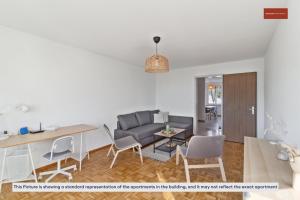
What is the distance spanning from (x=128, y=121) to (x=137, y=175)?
6.37 feet

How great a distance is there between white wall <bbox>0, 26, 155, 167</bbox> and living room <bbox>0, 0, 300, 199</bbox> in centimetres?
2

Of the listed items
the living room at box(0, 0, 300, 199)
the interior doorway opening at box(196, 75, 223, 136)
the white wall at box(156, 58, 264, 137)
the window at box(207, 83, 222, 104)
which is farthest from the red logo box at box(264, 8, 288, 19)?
the window at box(207, 83, 222, 104)

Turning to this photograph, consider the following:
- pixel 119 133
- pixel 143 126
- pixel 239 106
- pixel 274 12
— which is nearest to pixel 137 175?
pixel 119 133

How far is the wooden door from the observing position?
4.20m

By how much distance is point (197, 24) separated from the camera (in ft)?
7.16

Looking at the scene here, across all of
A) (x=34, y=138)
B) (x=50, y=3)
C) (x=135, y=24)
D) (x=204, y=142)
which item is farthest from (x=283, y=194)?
(x=34, y=138)

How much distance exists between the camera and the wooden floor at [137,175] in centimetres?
203

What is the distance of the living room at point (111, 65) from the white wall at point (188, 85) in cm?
4

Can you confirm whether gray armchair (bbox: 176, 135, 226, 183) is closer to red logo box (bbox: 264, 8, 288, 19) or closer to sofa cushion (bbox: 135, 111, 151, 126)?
red logo box (bbox: 264, 8, 288, 19)

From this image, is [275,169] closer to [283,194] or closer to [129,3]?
[283,194]

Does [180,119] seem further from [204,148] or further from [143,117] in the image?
[204,148]

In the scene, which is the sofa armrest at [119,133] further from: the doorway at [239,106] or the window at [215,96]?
the window at [215,96]

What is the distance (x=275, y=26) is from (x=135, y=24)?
86.0 inches

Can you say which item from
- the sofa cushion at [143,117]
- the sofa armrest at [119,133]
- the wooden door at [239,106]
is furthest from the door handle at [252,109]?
the sofa armrest at [119,133]
